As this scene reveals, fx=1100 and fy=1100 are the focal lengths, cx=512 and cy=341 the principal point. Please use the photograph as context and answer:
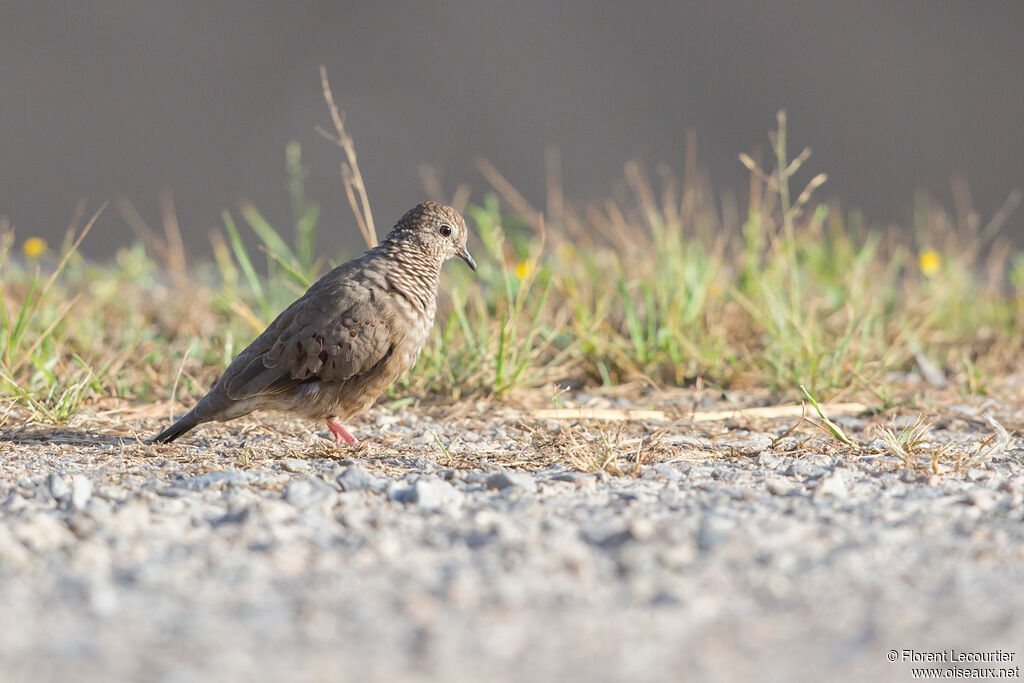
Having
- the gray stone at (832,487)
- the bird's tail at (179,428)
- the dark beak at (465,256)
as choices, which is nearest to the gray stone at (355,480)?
the bird's tail at (179,428)

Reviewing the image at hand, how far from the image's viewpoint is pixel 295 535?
2.47m

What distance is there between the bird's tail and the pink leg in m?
0.46

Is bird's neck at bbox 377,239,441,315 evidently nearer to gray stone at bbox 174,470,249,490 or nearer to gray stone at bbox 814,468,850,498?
gray stone at bbox 174,470,249,490

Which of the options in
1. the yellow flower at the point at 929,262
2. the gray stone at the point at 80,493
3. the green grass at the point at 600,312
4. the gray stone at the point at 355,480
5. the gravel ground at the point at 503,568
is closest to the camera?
the gravel ground at the point at 503,568

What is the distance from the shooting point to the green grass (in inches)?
179

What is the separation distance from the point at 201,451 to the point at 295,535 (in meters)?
1.35

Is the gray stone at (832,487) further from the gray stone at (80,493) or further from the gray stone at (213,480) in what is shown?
the gray stone at (80,493)

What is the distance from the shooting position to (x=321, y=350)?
12.2ft

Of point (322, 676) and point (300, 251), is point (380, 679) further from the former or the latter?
point (300, 251)

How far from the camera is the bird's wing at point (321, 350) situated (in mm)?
3727

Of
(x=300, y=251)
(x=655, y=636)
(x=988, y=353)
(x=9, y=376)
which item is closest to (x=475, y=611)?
(x=655, y=636)

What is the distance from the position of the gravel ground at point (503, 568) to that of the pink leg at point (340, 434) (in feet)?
1.09

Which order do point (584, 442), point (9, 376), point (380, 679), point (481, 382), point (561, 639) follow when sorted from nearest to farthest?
point (380, 679) < point (561, 639) < point (584, 442) < point (9, 376) < point (481, 382)

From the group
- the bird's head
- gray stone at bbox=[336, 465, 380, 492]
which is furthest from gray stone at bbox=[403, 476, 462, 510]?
the bird's head
